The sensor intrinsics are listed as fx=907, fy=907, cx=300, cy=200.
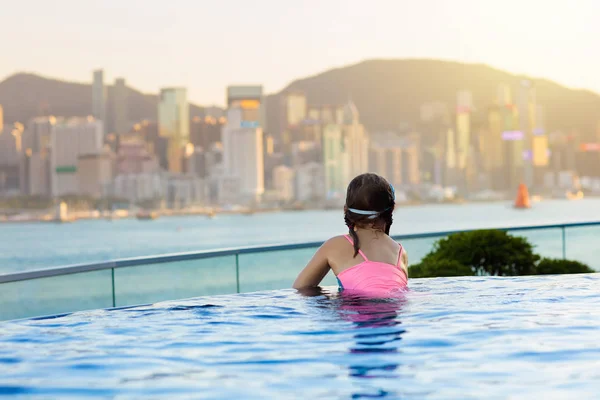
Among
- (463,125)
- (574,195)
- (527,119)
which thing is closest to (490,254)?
(463,125)

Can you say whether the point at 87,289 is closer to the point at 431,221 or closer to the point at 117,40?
the point at 117,40

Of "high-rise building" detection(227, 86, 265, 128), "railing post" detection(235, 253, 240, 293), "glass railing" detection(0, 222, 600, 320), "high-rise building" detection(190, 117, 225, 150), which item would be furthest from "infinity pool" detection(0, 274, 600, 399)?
"high-rise building" detection(227, 86, 265, 128)

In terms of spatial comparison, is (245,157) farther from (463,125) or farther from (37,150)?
(463,125)

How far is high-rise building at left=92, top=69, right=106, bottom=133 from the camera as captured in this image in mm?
132625

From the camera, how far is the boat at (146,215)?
144m

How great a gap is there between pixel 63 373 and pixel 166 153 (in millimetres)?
140794

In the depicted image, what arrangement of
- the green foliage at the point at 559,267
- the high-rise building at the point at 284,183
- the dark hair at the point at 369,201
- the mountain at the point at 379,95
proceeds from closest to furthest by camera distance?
the dark hair at the point at 369,201 < the green foliage at the point at 559,267 < the mountain at the point at 379,95 < the high-rise building at the point at 284,183

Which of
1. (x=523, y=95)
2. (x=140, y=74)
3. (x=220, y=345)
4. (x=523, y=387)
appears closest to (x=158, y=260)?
(x=220, y=345)

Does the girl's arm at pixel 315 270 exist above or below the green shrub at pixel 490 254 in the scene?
above

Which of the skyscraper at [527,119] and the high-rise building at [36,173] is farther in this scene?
the skyscraper at [527,119]

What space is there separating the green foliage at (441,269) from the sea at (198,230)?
47.4m

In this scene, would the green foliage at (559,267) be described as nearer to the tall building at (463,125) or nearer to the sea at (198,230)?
the sea at (198,230)

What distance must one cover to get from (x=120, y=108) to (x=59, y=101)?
11.6 metres

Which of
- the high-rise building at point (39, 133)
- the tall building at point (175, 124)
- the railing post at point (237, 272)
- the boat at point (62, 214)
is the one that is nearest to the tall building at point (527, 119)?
the tall building at point (175, 124)
